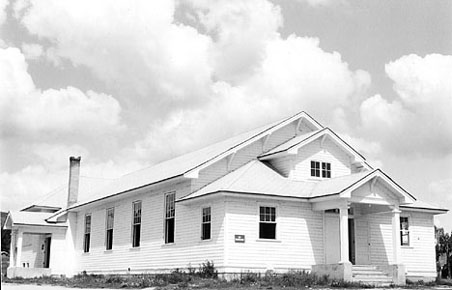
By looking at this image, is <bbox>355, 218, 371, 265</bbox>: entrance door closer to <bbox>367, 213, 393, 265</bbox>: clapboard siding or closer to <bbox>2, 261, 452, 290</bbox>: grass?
<bbox>367, 213, 393, 265</bbox>: clapboard siding

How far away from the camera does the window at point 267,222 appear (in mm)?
24969

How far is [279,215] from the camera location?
25.2m

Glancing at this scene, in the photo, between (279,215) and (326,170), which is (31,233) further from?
(326,170)

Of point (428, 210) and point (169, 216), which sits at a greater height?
point (428, 210)

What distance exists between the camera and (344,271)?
23.2m

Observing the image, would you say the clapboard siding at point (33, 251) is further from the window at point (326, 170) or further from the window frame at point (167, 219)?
the window at point (326, 170)

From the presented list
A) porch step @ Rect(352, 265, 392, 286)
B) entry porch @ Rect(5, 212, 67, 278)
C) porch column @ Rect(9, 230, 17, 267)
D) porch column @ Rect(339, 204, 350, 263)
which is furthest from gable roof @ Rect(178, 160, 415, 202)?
porch column @ Rect(9, 230, 17, 267)

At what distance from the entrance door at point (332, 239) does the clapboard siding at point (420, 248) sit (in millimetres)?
5038

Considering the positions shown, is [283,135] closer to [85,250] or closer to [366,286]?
[366,286]

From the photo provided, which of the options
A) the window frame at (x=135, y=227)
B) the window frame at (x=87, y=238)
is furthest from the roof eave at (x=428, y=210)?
the window frame at (x=87, y=238)

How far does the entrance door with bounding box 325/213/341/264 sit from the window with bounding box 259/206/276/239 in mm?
2799

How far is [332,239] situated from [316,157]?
4.10m

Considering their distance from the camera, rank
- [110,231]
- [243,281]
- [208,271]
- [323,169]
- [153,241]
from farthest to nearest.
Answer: [110,231] → [153,241] → [323,169] → [208,271] → [243,281]

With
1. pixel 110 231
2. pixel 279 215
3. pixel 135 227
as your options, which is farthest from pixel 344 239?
pixel 110 231
